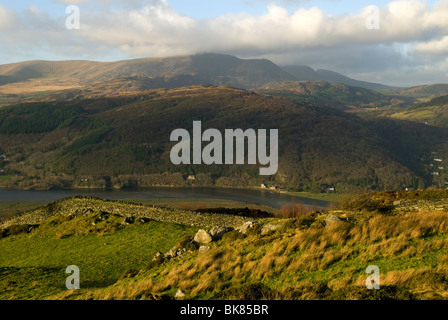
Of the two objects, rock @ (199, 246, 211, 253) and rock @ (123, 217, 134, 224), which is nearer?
rock @ (199, 246, 211, 253)

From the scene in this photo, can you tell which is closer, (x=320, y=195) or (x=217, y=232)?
(x=217, y=232)

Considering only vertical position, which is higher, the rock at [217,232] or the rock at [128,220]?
the rock at [217,232]

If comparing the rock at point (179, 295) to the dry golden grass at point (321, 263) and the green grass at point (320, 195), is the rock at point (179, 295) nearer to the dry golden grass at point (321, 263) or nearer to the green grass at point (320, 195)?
the dry golden grass at point (321, 263)

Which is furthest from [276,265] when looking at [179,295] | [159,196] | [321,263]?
[159,196]

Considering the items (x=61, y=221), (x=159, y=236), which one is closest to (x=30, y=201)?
(x=61, y=221)

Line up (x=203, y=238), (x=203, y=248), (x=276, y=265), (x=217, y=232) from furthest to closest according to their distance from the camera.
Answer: (x=217, y=232) < (x=203, y=238) < (x=203, y=248) < (x=276, y=265)

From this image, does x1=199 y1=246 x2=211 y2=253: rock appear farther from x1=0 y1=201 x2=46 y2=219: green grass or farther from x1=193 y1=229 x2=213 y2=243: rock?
x1=0 y1=201 x2=46 y2=219: green grass

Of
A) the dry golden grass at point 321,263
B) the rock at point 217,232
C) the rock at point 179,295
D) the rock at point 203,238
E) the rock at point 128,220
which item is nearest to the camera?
the dry golden grass at point 321,263

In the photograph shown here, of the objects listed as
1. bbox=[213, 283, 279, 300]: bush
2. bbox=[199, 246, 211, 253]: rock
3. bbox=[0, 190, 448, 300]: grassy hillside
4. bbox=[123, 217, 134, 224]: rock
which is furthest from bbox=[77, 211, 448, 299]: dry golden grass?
bbox=[123, 217, 134, 224]: rock

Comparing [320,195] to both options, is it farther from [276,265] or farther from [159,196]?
[276,265]

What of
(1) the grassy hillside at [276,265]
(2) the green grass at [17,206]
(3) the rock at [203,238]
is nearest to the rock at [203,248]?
(1) the grassy hillside at [276,265]

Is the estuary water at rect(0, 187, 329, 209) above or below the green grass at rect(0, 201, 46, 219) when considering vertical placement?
below

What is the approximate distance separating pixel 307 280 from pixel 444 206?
20.9 meters
